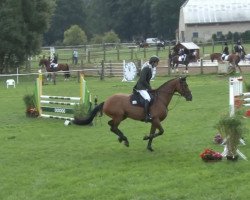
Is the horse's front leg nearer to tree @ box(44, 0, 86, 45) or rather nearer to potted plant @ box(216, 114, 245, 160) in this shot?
potted plant @ box(216, 114, 245, 160)

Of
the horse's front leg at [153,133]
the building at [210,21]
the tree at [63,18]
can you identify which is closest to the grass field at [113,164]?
the horse's front leg at [153,133]

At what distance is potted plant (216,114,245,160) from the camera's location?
1122 centimetres

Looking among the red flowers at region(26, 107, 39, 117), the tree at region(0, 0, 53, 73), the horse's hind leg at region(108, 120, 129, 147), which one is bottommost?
the red flowers at region(26, 107, 39, 117)

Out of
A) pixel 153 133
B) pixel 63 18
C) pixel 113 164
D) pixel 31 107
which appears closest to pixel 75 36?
pixel 63 18

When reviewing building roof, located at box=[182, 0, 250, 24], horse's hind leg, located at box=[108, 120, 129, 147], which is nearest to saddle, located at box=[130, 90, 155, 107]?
horse's hind leg, located at box=[108, 120, 129, 147]

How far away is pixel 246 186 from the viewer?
9422 millimetres

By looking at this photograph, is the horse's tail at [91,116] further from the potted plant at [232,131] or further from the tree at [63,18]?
the tree at [63,18]

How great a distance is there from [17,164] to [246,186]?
501 cm

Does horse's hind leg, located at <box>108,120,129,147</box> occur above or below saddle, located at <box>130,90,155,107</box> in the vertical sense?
below

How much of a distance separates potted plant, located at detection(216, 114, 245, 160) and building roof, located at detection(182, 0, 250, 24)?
2892 inches

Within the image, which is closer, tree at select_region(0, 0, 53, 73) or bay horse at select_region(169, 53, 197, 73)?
bay horse at select_region(169, 53, 197, 73)

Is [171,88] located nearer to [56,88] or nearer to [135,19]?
[56,88]

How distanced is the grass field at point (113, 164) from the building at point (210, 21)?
65.3 meters

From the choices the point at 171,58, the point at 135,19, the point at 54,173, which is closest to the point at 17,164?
the point at 54,173
